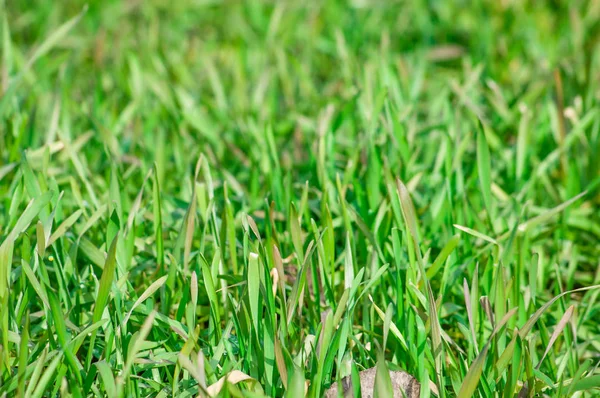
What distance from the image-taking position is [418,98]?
2.63 meters

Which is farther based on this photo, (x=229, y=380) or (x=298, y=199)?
(x=298, y=199)

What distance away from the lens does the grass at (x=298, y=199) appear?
138 centimetres

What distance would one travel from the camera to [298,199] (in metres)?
1.99

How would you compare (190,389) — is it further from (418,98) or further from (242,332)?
(418,98)

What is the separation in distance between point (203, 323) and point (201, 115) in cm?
93

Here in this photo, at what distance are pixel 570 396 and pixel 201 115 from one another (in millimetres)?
1483

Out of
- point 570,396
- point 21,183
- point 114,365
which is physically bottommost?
point 570,396

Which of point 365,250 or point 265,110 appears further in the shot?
point 265,110

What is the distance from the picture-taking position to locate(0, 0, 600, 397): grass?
1382 mm

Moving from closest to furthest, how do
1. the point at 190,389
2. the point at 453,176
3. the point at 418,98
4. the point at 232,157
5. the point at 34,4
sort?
the point at 190,389 < the point at 453,176 < the point at 232,157 < the point at 418,98 < the point at 34,4

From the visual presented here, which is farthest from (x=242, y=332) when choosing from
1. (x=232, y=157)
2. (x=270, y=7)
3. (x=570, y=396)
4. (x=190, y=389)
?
(x=270, y=7)

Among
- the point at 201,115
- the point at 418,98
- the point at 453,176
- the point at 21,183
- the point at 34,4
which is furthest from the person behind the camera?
the point at 34,4

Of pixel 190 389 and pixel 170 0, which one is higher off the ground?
pixel 170 0

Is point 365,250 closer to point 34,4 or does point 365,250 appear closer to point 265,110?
point 265,110
